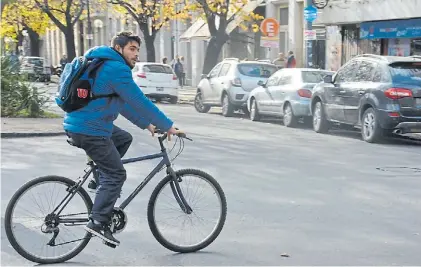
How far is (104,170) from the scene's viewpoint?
546 cm

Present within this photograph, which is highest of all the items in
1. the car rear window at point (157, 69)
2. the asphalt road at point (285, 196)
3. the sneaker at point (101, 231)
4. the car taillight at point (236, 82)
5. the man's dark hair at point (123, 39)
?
the man's dark hair at point (123, 39)

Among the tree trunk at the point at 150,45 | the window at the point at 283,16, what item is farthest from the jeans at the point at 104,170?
the tree trunk at the point at 150,45

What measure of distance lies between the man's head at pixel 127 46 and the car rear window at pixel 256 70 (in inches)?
619

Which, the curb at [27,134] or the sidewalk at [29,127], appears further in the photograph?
the sidewalk at [29,127]

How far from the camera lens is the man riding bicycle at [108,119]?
534 cm

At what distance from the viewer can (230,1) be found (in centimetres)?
3020

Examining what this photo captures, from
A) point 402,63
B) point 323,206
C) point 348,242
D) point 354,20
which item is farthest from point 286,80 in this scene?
point 348,242

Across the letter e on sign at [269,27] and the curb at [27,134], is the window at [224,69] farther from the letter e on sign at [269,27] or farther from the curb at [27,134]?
the curb at [27,134]

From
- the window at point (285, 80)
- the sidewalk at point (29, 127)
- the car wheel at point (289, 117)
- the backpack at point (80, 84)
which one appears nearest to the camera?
the backpack at point (80, 84)

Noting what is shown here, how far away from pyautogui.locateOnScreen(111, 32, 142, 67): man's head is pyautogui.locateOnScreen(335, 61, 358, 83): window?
10001 mm

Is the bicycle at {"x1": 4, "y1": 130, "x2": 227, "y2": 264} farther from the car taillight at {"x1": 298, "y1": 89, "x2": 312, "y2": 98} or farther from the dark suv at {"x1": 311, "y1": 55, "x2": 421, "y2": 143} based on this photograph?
the car taillight at {"x1": 298, "y1": 89, "x2": 312, "y2": 98}

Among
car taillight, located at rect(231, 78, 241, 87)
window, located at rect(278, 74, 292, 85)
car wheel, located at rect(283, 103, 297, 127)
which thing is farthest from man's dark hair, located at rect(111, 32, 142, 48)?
car taillight, located at rect(231, 78, 241, 87)

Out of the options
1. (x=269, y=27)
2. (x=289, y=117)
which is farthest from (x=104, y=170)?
(x=269, y=27)

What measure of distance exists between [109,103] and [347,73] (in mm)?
10482
